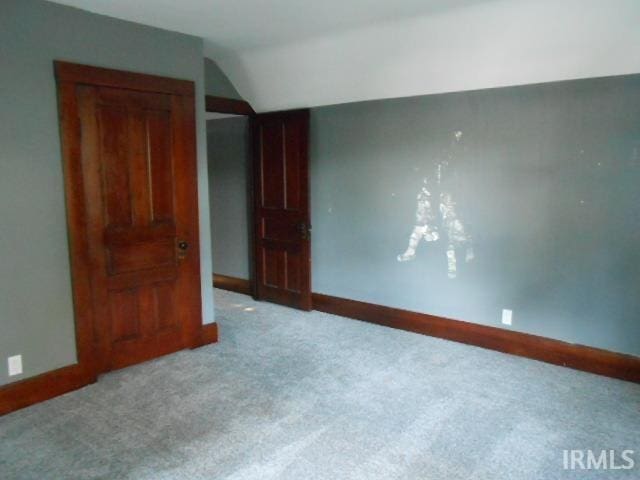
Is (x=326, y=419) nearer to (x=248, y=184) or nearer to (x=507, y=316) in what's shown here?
(x=507, y=316)

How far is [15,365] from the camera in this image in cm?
292

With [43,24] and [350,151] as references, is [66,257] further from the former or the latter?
[350,151]

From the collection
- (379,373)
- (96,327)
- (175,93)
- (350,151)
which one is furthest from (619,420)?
(175,93)

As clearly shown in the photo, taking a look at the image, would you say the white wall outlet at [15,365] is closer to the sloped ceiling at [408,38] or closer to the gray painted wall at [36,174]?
the gray painted wall at [36,174]

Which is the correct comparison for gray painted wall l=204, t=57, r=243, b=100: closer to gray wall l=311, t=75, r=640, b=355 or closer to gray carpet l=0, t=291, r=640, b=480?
gray wall l=311, t=75, r=640, b=355

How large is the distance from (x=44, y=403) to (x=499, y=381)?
2.99 metres

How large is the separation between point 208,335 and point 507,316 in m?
2.45

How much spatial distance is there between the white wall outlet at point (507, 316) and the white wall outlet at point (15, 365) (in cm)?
344

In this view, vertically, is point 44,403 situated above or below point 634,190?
below

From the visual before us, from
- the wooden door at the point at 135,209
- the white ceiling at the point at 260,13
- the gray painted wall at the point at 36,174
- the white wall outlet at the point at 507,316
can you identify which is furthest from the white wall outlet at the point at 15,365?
the white wall outlet at the point at 507,316

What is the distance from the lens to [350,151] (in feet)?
15.1

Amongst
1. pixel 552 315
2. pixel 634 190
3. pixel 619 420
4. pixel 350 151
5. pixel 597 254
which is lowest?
pixel 619 420

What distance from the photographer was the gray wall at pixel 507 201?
10.8 ft

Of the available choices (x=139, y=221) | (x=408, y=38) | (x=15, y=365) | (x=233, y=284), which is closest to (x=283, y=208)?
(x=233, y=284)
